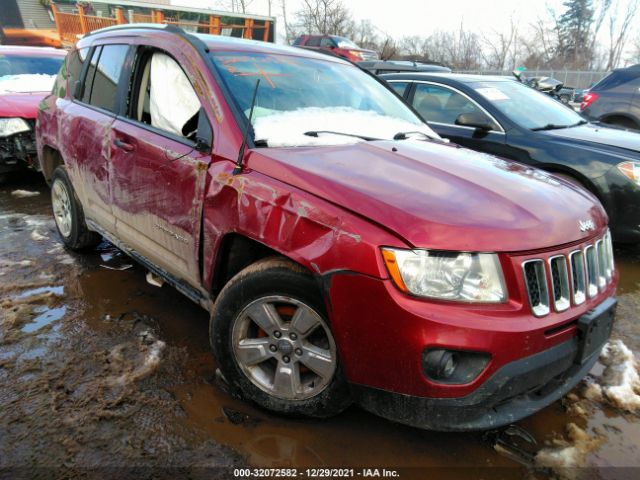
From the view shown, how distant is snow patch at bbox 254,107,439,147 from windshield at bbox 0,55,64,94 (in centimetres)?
552

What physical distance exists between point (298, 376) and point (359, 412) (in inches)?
17.3

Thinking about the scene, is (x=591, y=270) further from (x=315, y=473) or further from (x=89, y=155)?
(x=89, y=155)

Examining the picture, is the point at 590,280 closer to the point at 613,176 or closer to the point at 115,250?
the point at 613,176

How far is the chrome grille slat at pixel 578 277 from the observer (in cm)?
198

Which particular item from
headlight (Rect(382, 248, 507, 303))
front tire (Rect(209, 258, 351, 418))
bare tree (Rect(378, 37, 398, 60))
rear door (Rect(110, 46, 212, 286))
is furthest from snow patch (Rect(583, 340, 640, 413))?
bare tree (Rect(378, 37, 398, 60))

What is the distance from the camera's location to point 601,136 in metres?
4.71

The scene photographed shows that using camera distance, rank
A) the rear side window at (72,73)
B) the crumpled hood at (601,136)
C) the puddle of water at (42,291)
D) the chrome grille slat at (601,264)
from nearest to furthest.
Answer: the chrome grille slat at (601,264)
the puddle of water at (42,291)
the rear side window at (72,73)
the crumpled hood at (601,136)

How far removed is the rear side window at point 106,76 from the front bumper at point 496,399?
262 cm

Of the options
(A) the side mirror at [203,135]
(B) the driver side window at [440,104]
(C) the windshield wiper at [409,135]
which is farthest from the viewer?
(B) the driver side window at [440,104]

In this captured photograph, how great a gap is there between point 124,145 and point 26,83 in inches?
199

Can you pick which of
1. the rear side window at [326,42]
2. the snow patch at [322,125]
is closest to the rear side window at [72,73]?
the snow patch at [322,125]

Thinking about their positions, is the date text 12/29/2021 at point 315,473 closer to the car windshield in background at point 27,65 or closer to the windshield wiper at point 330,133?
the windshield wiper at point 330,133

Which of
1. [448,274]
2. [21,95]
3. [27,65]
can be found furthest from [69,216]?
[27,65]

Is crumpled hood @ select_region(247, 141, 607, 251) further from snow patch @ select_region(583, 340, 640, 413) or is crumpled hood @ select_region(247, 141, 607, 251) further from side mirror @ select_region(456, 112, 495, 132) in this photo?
side mirror @ select_region(456, 112, 495, 132)
